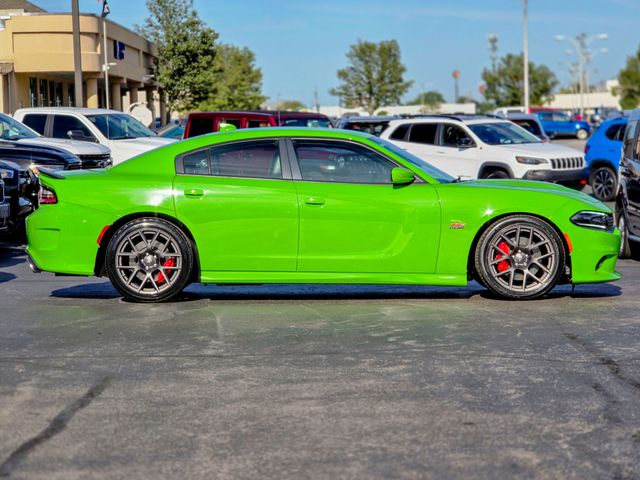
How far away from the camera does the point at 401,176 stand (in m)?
9.14

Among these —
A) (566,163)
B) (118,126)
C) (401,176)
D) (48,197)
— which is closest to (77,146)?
(118,126)

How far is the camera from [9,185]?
539 inches

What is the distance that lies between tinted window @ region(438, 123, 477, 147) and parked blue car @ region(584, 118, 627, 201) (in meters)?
2.67

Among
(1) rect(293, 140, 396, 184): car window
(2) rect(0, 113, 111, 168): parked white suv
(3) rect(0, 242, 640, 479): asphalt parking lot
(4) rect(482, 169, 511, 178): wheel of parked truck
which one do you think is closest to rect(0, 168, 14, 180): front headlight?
(2) rect(0, 113, 111, 168): parked white suv

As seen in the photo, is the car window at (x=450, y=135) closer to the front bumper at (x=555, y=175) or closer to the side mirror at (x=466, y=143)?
the side mirror at (x=466, y=143)

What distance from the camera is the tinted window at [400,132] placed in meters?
22.8

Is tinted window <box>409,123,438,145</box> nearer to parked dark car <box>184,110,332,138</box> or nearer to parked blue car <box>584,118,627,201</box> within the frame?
parked blue car <box>584,118,627,201</box>

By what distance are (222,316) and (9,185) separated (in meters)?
5.90

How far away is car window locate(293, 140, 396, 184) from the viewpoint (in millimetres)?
9352

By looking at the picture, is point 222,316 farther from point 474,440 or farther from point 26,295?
point 474,440

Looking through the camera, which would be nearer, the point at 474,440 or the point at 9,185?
the point at 474,440

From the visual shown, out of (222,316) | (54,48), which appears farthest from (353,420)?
(54,48)

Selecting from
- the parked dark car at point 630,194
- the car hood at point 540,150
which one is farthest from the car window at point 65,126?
the parked dark car at point 630,194

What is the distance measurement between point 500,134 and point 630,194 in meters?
9.94
